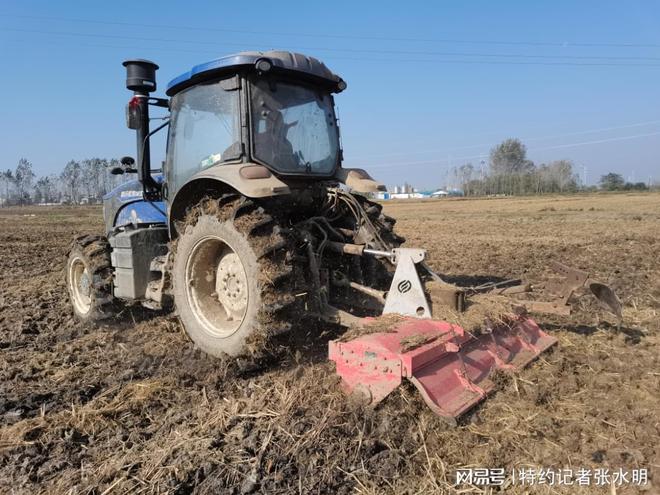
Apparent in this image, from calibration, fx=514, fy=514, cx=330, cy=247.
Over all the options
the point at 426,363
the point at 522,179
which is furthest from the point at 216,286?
the point at 522,179

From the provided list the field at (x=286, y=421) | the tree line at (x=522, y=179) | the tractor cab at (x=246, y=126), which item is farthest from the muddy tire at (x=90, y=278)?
the tree line at (x=522, y=179)

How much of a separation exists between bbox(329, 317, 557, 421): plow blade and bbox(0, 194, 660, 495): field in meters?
0.10

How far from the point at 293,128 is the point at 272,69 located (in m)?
0.54

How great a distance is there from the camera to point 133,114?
5195 millimetres

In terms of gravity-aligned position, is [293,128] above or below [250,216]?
above

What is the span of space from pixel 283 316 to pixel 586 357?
8.48 feet

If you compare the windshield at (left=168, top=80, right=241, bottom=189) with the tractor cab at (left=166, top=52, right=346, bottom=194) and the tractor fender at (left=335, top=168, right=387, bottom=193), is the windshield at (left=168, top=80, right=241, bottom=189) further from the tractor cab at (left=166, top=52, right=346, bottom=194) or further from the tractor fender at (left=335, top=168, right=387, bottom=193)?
the tractor fender at (left=335, top=168, right=387, bottom=193)

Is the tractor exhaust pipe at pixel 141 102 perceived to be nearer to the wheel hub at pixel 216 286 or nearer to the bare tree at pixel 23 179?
the wheel hub at pixel 216 286

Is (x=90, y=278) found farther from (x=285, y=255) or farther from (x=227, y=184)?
(x=285, y=255)

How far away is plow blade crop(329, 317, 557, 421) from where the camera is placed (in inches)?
126

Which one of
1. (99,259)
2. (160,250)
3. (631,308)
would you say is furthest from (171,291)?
(631,308)

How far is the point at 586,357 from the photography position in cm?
431

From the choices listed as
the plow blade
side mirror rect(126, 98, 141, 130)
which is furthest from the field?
side mirror rect(126, 98, 141, 130)

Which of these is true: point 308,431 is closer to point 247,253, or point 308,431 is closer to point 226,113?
point 247,253
